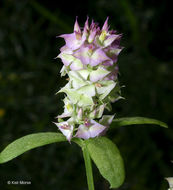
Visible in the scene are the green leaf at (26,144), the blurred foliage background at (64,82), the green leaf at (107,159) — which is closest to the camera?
the green leaf at (107,159)

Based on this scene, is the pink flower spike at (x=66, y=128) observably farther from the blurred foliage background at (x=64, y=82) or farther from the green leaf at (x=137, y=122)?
the blurred foliage background at (x=64, y=82)

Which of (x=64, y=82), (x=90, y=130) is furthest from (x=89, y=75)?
(x=64, y=82)

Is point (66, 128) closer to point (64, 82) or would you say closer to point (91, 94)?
point (91, 94)

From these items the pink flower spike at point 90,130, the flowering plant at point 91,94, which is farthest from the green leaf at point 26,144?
the pink flower spike at point 90,130

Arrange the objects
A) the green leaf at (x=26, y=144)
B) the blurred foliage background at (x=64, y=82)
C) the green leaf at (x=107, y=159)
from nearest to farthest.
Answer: the green leaf at (x=107, y=159), the green leaf at (x=26, y=144), the blurred foliage background at (x=64, y=82)

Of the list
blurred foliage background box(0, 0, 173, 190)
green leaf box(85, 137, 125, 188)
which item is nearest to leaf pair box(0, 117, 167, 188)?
green leaf box(85, 137, 125, 188)

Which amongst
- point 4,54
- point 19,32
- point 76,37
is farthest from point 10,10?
point 76,37
